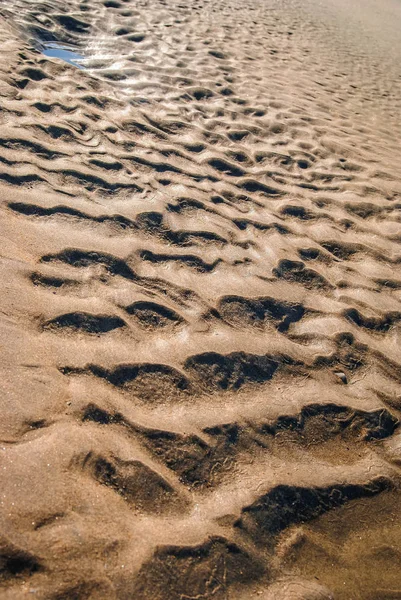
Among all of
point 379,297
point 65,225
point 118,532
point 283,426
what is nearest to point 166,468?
point 118,532

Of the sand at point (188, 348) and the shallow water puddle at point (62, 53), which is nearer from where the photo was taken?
the sand at point (188, 348)

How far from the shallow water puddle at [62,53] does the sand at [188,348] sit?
0.40 meters

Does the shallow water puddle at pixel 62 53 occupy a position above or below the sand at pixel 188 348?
above

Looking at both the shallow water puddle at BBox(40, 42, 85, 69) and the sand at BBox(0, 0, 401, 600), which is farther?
the shallow water puddle at BBox(40, 42, 85, 69)

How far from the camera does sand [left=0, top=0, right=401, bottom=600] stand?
1.75 m

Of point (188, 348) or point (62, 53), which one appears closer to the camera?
point (188, 348)

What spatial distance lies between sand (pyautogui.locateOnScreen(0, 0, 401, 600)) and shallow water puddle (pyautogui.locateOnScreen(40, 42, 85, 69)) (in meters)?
0.40

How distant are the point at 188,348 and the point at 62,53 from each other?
4.90 metres

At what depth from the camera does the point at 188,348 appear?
249cm

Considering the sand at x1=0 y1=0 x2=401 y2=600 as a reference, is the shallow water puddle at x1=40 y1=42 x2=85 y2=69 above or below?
above

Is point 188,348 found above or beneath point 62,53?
beneath

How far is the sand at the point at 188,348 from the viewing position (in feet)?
5.74

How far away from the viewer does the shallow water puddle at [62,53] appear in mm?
5547

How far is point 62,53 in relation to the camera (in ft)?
18.9
